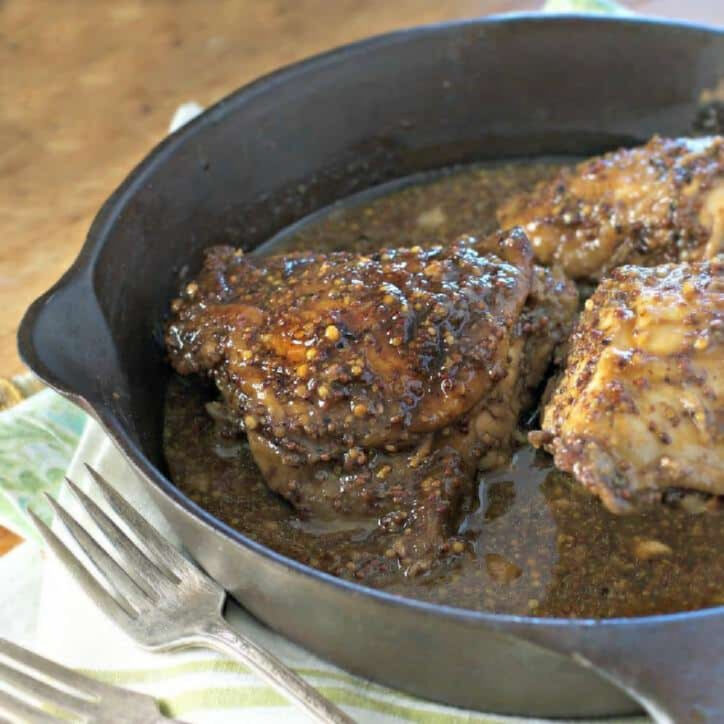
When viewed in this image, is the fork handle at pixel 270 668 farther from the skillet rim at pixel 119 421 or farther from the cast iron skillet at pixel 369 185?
the skillet rim at pixel 119 421

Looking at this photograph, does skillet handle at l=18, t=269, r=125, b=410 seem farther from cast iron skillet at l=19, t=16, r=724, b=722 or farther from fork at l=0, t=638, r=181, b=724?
fork at l=0, t=638, r=181, b=724

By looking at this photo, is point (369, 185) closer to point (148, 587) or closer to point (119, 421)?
point (119, 421)

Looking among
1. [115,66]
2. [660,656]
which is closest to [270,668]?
[660,656]

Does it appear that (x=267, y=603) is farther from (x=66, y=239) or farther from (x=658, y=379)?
(x=66, y=239)

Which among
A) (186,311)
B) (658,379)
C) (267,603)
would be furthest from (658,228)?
(267,603)

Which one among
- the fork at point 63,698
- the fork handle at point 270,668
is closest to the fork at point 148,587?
the fork handle at point 270,668

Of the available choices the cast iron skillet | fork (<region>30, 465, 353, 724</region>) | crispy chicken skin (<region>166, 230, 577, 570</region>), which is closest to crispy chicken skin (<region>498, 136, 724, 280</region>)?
crispy chicken skin (<region>166, 230, 577, 570</region>)
